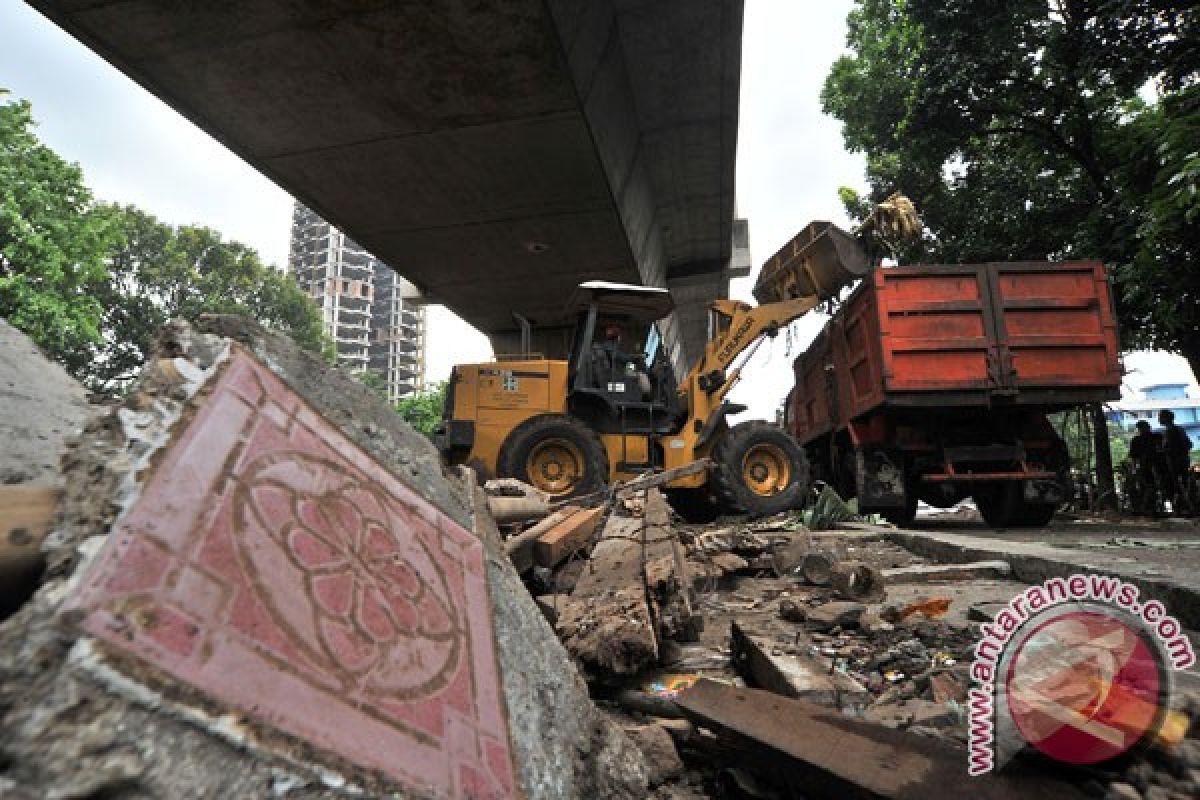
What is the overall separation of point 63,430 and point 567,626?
66.4 inches

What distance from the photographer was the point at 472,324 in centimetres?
1441

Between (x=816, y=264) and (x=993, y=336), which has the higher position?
(x=816, y=264)

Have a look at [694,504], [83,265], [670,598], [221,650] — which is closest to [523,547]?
[670,598]

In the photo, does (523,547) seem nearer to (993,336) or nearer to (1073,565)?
(1073,565)

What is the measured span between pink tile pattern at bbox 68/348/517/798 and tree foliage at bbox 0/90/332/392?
6920mm

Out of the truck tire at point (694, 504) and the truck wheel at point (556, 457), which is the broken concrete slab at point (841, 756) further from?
the truck tire at point (694, 504)

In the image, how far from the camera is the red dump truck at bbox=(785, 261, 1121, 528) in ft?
20.2

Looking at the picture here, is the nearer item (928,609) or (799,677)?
(799,677)

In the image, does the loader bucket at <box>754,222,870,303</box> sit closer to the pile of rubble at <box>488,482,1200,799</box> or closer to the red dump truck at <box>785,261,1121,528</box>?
the red dump truck at <box>785,261,1121,528</box>

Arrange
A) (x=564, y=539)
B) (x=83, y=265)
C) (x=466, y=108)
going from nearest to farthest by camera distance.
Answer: (x=564, y=539)
(x=466, y=108)
(x=83, y=265)

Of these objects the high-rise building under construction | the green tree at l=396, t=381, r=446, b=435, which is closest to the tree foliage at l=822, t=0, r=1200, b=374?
the green tree at l=396, t=381, r=446, b=435

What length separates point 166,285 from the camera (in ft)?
81.1

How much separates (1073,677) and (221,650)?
163 cm

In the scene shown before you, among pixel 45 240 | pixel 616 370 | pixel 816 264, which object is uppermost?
pixel 45 240
